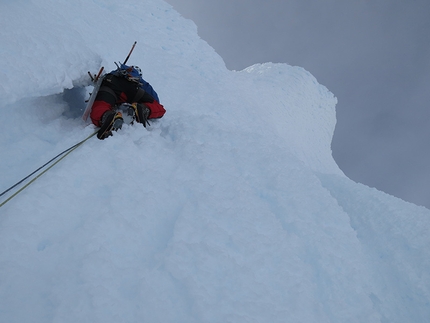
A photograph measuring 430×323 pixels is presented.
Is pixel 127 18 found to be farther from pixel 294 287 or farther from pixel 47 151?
pixel 294 287

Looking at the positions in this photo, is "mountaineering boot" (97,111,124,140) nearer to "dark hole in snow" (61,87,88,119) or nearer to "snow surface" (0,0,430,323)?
"snow surface" (0,0,430,323)

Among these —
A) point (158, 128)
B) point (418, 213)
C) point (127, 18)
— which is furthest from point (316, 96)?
point (158, 128)

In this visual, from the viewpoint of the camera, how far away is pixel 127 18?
733 cm

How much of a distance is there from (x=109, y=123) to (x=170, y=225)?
1.42 metres

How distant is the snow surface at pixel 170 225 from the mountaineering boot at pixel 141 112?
7.7 inches

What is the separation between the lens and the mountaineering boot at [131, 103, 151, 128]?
11.0ft

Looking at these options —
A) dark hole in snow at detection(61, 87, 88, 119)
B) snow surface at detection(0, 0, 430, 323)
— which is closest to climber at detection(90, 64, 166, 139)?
snow surface at detection(0, 0, 430, 323)

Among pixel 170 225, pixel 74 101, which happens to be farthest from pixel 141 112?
pixel 170 225

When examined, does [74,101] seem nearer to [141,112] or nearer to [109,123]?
[141,112]

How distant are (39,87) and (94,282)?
211 cm

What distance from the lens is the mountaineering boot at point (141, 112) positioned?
3.34 metres

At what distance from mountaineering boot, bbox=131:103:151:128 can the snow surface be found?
196mm

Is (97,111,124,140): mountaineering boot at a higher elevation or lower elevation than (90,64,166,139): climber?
lower

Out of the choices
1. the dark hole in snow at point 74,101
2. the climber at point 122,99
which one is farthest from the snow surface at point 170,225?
the climber at point 122,99
